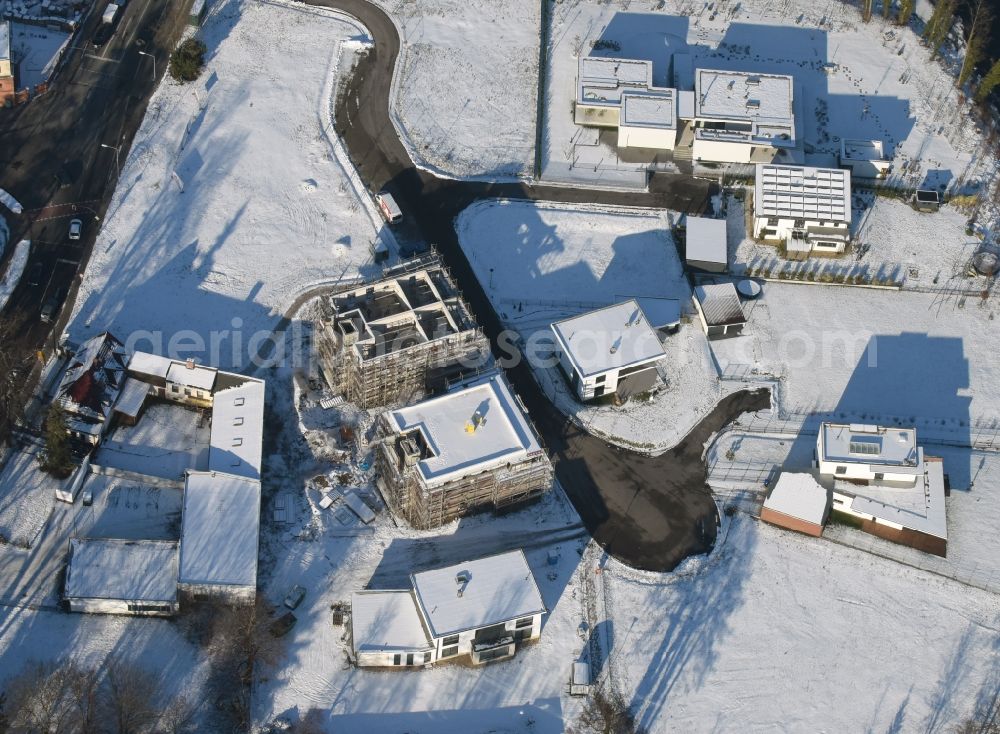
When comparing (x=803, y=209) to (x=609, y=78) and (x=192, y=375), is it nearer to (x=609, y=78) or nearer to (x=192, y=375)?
(x=609, y=78)

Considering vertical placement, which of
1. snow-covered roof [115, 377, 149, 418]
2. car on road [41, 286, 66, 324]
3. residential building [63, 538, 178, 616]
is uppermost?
car on road [41, 286, 66, 324]

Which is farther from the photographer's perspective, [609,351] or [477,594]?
[609,351]

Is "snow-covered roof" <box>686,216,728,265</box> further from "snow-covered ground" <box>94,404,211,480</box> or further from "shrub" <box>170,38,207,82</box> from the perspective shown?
"shrub" <box>170,38,207,82</box>

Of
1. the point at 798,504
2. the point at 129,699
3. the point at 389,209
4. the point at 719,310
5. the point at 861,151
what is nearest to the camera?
the point at 129,699

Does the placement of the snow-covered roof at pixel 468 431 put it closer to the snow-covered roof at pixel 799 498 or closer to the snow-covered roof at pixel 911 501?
the snow-covered roof at pixel 799 498

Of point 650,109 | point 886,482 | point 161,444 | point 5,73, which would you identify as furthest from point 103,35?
point 886,482

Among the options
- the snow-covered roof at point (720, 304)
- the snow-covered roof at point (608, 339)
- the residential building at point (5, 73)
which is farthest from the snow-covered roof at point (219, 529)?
the residential building at point (5, 73)

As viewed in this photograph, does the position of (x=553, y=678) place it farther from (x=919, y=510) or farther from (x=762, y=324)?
(x=762, y=324)

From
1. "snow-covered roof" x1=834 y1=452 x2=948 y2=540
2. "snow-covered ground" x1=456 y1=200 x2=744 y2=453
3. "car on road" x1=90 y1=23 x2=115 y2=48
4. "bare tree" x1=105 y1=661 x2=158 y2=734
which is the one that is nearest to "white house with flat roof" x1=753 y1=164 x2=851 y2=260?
"snow-covered ground" x1=456 y1=200 x2=744 y2=453
